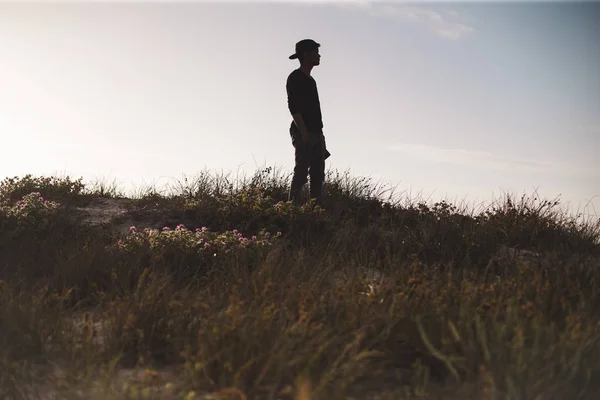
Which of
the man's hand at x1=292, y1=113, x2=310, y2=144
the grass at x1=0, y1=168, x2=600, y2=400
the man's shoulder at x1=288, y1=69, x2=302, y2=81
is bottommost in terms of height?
the grass at x1=0, y1=168, x2=600, y2=400

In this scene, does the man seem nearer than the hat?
Yes

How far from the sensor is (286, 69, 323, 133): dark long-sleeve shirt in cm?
809

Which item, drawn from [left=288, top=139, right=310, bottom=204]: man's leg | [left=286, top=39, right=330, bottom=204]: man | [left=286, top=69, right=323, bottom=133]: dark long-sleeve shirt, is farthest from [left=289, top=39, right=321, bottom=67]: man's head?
[left=288, top=139, right=310, bottom=204]: man's leg

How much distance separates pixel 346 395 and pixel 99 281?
3319 millimetres

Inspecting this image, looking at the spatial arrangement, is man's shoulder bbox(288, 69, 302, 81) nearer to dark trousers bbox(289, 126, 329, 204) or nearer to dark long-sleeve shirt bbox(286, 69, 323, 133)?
dark long-sleeve shirt bbox(286, 69, 323, 133)

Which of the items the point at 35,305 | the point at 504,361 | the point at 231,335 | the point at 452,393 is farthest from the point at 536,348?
the point at 35,305

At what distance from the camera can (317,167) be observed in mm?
8453

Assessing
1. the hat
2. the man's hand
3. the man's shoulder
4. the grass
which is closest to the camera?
the grass

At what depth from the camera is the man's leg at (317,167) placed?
8.38 metres

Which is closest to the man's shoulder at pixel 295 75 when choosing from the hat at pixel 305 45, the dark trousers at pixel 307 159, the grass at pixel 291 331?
the hat at pixel 305 45

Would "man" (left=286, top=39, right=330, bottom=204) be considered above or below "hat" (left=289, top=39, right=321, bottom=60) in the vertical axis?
below

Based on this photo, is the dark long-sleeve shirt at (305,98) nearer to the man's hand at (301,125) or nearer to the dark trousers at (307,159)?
the man's hand at (301,125)

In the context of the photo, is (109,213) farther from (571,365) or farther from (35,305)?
(571,365)

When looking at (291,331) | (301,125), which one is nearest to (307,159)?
(301,125)
